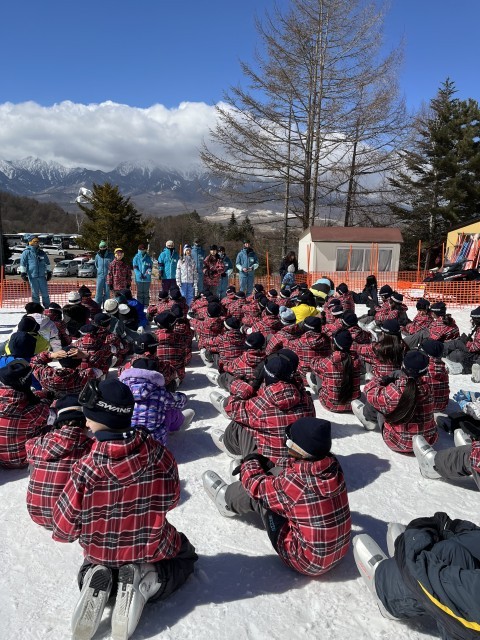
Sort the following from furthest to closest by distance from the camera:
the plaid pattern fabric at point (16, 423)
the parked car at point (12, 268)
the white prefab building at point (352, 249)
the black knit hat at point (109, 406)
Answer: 1. the parked car at point (12, 268)
2. the white prefab building at point (352, 249)
3. the plaid pattern fabric at point (16, 423)
4. the black knit hat at point (109, 406)

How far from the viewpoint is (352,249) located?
19875 millimetres

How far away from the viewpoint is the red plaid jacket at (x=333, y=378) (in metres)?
5.48

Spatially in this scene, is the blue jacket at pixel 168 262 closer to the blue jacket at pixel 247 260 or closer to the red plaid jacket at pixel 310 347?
the blue jacket at pixel 247 260

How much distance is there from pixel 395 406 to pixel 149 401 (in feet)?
7.87

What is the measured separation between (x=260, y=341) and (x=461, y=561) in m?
3.43

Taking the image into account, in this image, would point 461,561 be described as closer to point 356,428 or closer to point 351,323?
point 356,428

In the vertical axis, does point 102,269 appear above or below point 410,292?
above

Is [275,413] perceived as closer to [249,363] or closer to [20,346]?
[249,363]

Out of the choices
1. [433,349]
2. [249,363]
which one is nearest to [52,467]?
[249,363]

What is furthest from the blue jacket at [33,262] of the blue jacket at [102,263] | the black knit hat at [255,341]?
the black knit hat at [255,341]

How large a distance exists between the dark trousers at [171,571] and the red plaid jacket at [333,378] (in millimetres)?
3172

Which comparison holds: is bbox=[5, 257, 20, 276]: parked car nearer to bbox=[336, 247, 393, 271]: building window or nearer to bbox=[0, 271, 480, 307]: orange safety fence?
bbox=[0, 271, 480, 307]: orange safety fence

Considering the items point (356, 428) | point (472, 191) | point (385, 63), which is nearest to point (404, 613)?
point (356, 428)

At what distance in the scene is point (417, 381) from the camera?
4367 millimetres
